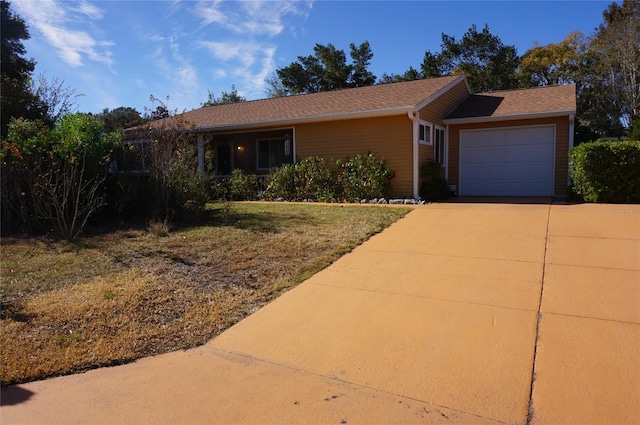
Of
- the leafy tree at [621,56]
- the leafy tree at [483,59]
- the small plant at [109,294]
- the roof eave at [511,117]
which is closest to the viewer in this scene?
the small plant at [109,294]

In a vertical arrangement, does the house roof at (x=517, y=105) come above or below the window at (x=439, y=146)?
above

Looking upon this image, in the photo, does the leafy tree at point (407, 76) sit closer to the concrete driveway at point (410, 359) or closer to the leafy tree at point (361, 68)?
the leafy tree at point (361, 68)

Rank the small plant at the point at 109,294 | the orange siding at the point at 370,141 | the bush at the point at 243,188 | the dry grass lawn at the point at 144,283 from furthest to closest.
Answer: the bush at the point at 243,188 → the orange siding at the point at 370,141 → the small plant at the point at 109,294 → the dry grass lawn at the point at 144,283

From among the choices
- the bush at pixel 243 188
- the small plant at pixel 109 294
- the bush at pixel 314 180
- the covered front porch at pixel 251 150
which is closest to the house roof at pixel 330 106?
the covered front porch at pixel 251 150

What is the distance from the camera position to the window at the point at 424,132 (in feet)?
42.4

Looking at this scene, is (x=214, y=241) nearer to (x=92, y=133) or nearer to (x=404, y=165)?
(x=92, y=133)

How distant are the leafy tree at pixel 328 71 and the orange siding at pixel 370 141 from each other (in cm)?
2025

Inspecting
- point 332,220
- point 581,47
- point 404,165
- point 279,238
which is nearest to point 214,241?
point 279,238

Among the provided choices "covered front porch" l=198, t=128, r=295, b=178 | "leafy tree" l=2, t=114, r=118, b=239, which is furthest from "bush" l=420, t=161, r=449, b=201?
"leafy tree" l=2, t=114, r=118, b=239

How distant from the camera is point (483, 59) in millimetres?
28688

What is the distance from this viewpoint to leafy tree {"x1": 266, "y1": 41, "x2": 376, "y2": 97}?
33500 millimetres

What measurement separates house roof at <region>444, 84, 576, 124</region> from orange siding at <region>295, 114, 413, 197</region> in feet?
8.95

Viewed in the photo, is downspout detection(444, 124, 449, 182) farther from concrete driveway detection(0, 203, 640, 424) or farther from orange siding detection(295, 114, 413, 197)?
concrete driveway detection(0, 203, 640, 424)

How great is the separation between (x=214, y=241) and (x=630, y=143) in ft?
33.7
